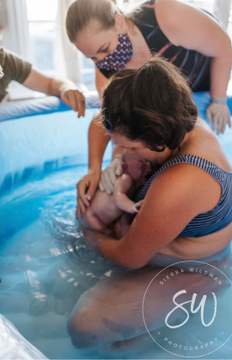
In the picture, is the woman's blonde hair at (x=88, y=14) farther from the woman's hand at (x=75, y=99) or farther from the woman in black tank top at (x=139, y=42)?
the woman's hand at (x=75, y=99)

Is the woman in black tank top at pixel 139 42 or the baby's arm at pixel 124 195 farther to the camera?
the woman in black tank top at pixel 139 42

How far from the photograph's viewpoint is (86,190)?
3.85 feet

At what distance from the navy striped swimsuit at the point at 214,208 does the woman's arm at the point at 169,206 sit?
15mm

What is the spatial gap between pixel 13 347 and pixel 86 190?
0.59 m

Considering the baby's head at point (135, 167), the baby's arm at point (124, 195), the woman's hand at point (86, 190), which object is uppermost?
the baby's head at point (135, 167)

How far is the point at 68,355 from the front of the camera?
880 millimetres

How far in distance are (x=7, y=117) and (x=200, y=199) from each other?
0.85m

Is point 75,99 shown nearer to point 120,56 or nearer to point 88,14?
Result: point 120,56

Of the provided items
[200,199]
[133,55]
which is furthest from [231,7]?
[200,199]

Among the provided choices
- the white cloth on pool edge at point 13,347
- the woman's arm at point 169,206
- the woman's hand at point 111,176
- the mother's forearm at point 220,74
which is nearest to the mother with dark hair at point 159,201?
the woman's arm at point 169,206

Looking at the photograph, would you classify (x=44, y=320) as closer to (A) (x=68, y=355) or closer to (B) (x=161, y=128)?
(A) (x=68, y=355)

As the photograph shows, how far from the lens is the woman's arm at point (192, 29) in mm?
1233

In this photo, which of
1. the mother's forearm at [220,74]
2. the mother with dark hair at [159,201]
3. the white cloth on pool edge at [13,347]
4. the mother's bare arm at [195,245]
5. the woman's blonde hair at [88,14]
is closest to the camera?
the white cloth on pool edge at [13,347]

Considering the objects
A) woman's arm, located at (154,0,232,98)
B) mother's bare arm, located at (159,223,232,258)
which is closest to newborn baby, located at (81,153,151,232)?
mother's bare arm, located at (159,223,232,258)
